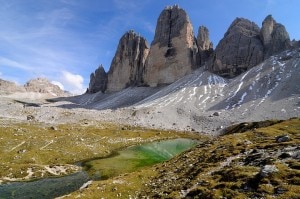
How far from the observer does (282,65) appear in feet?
607

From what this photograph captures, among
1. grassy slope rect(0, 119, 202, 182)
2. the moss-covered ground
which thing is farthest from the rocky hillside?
the moss-covered ground

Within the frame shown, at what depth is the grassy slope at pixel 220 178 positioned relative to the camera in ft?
79.3

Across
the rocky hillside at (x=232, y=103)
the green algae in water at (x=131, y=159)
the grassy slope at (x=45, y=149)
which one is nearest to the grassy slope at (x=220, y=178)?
the green algae in water at (x=131, y=159)

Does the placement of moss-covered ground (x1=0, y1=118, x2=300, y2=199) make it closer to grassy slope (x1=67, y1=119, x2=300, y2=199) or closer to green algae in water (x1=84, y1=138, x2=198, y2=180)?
grassy slope (x1=67, y1=119, x2=300, y2=199)

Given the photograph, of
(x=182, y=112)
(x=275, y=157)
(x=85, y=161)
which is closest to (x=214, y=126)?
(x=182, y=112)

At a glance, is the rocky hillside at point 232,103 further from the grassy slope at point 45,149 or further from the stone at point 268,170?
the stone at point 268,170

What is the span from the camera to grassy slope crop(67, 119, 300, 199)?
24172mm

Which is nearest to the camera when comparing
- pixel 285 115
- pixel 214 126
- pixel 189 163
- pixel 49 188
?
pixel 189 163

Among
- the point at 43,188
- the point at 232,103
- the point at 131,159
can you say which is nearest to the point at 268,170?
the point at 43,188

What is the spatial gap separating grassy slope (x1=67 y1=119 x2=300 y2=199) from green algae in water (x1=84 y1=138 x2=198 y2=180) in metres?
14.7

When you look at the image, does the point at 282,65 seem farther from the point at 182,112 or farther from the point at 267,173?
the point at 267,173

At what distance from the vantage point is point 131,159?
223 feet

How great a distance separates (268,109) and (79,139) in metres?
94.6

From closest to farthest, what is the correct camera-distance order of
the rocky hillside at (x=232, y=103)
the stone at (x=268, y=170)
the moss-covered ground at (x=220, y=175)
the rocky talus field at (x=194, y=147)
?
the moss-covered ground at (x=220, y=175) < the stone at (x=268, y=170) < the rocky talus field at (x=194, y=147) < the rocky hillside at (x=232, y=103)
